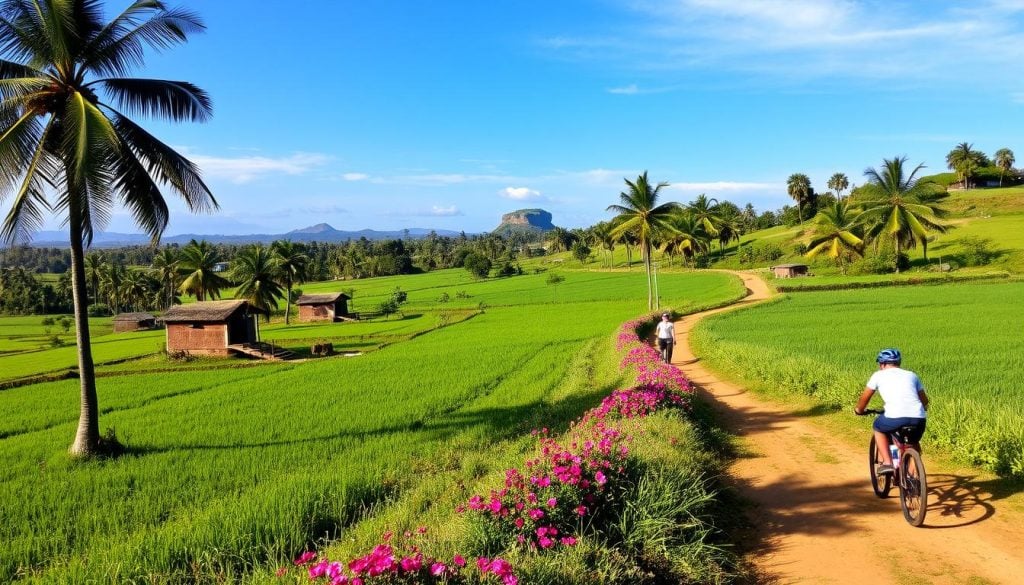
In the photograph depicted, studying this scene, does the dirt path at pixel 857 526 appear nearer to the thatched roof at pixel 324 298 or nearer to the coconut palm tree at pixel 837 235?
the thatched roof at pixel 324 298

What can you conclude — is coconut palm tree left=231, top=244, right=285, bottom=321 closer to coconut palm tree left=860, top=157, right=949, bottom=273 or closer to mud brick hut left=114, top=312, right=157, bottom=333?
mud brick hut left=114, top=312, right=157, bottom=333

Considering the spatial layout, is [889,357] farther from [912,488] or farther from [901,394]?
[912,488]

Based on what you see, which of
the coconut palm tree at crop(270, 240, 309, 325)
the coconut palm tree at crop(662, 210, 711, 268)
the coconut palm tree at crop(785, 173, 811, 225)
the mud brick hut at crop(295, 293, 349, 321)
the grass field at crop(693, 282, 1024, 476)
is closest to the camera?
the grass field at crop(693, 282, 1024, 476)

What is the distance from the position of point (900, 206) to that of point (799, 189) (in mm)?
52452

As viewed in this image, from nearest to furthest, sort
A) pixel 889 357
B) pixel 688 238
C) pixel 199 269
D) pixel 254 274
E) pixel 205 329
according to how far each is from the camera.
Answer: pixel 889 357 → pixel 205 329 → pixel 254 274 → pixel 199 269 → pixel 688 238

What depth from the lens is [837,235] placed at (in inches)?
2114

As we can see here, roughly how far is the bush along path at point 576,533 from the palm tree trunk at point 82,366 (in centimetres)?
828

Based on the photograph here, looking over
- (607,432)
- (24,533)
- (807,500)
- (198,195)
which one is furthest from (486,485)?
(198,195)

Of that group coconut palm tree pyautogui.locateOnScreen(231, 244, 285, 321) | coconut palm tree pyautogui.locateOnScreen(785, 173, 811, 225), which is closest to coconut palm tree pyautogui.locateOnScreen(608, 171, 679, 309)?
coconut palm tree pyautogui.locateOnScreen(231, 244, 285, 321)

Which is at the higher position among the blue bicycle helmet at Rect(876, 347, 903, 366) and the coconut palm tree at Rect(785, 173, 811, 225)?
the coconut palm tree at Rect(785, 173, 811, 225)

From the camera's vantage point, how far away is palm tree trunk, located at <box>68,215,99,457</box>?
1046cm

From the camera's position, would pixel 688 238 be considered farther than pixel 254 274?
Yes

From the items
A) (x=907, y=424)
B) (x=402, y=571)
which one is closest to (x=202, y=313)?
(x=402, y=571)

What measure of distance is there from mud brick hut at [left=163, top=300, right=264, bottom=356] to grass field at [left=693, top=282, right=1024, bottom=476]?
86.8 ft
